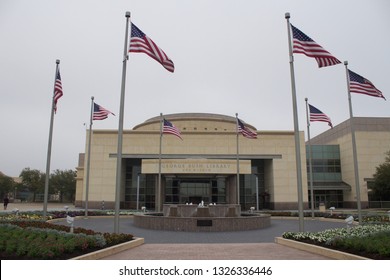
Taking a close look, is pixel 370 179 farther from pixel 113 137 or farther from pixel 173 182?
pixel 113 137

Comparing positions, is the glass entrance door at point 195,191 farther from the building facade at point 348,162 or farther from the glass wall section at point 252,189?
the building facade at point 348,162

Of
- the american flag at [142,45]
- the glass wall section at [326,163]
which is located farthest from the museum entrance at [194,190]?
the american flag at [142,45]

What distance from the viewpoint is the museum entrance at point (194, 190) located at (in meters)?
47.9

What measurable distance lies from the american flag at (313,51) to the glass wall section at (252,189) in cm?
3405

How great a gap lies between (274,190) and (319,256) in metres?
34.8

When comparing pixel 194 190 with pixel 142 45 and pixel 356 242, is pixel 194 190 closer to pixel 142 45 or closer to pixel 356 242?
pixel 142 45

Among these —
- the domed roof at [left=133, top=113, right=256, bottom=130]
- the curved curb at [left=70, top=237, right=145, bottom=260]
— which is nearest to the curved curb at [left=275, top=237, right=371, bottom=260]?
the curved curb at [left=70, top=237, right=145, bottom=260]

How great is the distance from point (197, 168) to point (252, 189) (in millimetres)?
10991

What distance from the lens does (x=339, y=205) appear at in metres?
53.3

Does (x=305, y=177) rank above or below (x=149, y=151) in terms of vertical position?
below

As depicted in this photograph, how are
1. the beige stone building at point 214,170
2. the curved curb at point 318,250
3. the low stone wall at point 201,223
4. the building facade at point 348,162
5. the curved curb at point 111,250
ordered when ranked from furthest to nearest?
the building facade at point 348,162, the beige stone building at point 214,170, the low stone wall at point 201,223, the curved curb at point 318,250, the curved curb at point 111,250

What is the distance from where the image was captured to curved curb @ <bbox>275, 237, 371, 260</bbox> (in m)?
10.1

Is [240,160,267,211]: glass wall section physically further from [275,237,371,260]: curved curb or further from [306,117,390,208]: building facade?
[275,237,371,260]: curved curb
